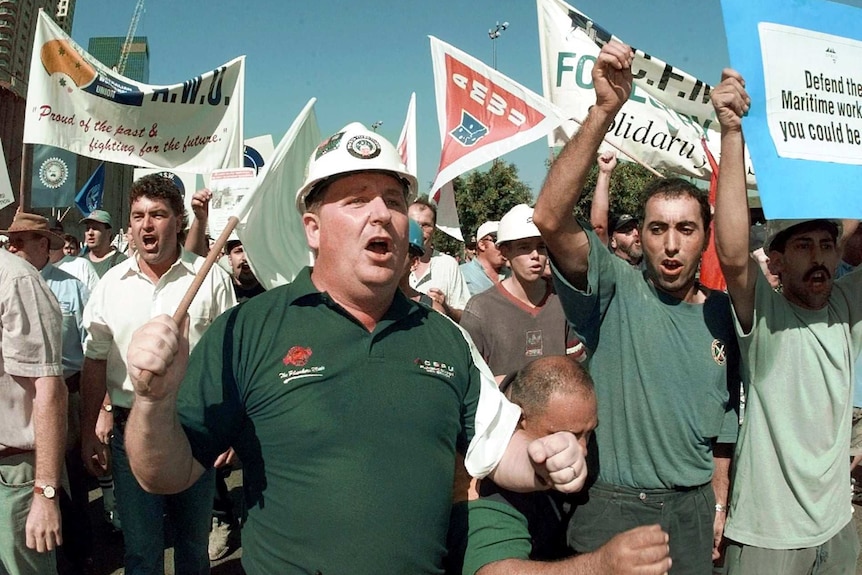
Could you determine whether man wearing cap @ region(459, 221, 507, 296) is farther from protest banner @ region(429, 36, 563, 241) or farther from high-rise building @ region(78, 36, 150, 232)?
high-rise building @ region(78, 36, 150, 232)

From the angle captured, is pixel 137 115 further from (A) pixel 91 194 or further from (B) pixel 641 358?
(A) pixel 91 194

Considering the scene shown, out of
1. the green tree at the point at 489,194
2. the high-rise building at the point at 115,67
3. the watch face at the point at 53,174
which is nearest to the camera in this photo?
the watch face at the point at 53,174

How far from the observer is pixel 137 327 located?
3.40 m

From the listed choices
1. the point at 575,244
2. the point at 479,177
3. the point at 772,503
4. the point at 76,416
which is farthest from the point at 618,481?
the point at 479,177

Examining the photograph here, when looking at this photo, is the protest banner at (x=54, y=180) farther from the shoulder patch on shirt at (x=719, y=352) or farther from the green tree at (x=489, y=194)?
the green tree at (x=489, y=194)

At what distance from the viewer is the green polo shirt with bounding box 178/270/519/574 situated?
1.74 m

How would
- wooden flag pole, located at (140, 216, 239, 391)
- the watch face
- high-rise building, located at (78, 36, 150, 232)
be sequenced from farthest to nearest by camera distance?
high-rise building, located at (78, 36, 150, 232)
the watch face
wooden flag pole, located at (140, 216, 239, 391)

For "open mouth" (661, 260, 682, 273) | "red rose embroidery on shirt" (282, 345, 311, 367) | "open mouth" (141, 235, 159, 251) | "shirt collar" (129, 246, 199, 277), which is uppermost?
"open mouth" (141, 235, 159, 251)

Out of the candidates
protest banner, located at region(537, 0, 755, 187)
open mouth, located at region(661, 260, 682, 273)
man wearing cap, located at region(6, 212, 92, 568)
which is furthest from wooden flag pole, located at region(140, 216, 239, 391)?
protest banner, located at region(537, 0, 755, 187)

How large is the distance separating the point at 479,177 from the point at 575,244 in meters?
27.3

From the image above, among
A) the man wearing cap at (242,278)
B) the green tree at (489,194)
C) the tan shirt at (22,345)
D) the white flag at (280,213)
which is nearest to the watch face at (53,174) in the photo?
the man wearing cap at (242,278)

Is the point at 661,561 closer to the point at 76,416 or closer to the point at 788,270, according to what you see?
the point at 788,270

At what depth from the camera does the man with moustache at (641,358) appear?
2.26m

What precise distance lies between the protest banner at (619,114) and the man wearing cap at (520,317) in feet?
3.94
